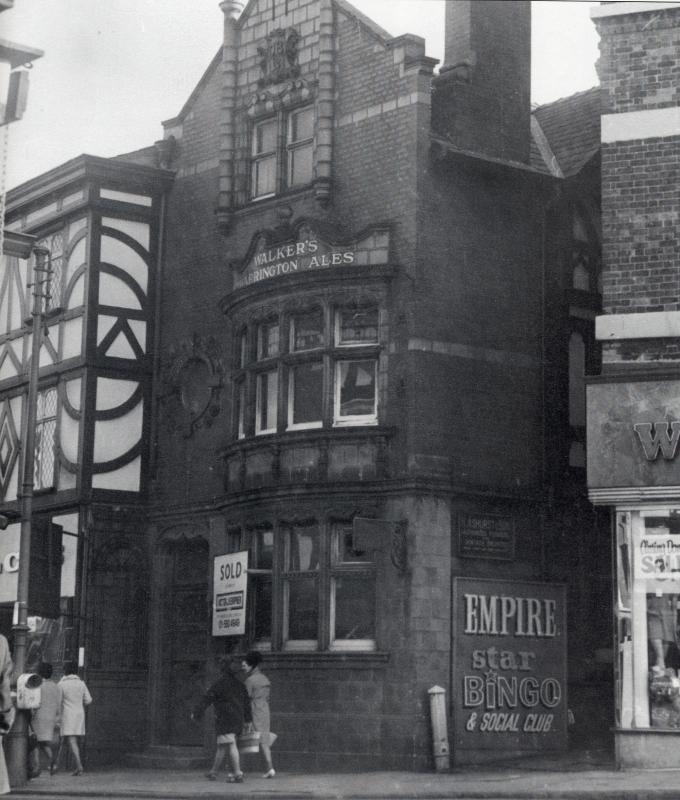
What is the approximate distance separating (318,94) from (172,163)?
4084 millimetres

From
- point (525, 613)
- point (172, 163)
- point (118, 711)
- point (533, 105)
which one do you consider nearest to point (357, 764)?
point (525, 613)

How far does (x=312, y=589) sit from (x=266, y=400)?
3.22m

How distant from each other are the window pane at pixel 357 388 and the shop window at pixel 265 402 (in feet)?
4.51

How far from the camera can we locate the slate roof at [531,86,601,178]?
25797mm

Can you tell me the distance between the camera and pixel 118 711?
26109 mm

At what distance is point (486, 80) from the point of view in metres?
24.8

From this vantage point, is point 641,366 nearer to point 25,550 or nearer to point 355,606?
point 355,606

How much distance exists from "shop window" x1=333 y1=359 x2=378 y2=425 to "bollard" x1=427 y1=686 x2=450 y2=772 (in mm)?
4166

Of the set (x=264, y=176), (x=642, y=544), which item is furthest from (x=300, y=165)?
(x=642, y=544)

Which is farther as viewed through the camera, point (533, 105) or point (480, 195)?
point (533, 105)

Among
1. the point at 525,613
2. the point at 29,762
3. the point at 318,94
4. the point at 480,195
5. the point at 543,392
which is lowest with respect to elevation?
the point at 29,762

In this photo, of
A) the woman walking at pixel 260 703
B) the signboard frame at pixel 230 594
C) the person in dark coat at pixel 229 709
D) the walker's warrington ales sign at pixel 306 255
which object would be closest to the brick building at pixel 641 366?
the walker's warrington ales sign at pixel 306 255

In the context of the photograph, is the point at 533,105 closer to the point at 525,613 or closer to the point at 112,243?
the point at 112,243

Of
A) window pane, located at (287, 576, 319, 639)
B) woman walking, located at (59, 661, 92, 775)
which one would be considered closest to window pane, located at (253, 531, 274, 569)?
window pane, located at (287, 576, 319, 639)
